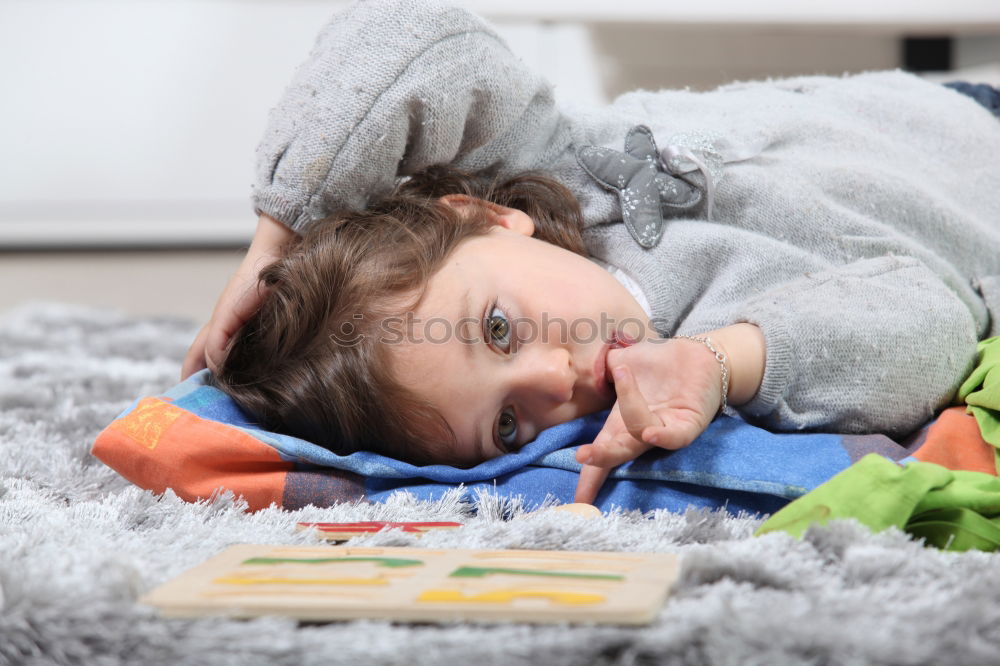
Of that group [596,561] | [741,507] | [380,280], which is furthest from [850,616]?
[380,280]

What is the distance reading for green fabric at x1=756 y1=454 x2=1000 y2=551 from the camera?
1.96 feet

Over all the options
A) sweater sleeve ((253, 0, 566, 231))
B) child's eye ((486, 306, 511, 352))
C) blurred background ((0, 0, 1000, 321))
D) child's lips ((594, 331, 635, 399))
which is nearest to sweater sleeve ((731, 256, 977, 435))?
child's lips ((594, 331, 635, 399))

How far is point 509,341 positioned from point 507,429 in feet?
0.28

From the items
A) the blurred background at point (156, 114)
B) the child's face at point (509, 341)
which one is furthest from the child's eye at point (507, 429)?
the blurred background at point (156, 114)

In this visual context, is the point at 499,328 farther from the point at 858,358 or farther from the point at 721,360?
the point at 858,358

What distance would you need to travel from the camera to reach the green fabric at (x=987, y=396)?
0.76 m

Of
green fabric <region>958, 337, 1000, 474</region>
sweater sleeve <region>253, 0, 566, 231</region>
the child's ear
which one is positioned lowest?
green fabric <region>958, 337, 1000, 474</region>

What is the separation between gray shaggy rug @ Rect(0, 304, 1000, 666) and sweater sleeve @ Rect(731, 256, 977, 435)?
16cm

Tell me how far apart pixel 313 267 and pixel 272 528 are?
0.90ft

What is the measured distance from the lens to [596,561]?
Result: 546 mm

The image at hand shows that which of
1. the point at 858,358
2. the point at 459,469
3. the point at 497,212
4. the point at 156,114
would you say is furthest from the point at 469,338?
the point at 156,114

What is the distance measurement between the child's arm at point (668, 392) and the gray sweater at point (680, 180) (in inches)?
1.6

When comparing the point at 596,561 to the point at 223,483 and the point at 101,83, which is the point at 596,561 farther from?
the point at 101,83

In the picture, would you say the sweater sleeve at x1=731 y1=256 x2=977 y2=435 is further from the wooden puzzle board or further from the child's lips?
the wooden puzzle board
